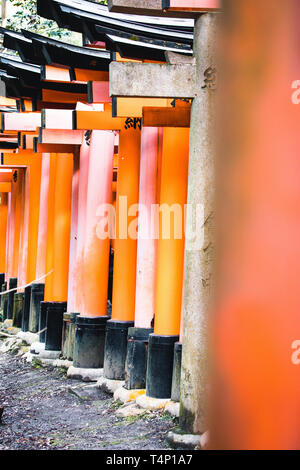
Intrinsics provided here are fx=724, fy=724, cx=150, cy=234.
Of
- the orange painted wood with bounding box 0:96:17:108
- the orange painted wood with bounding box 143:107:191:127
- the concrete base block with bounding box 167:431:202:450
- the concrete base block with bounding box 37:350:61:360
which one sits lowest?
the concrete base block with bounding box 37:350:61:360

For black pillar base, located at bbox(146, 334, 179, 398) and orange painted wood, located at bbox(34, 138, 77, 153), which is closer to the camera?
black pillar base, located at bbox(146, 334, 179, 398)

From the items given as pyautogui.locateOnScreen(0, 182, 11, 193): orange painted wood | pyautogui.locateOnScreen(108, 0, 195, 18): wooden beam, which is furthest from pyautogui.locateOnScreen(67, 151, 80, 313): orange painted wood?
pyautogui.locateOnScreen(0, 182, 11, 193): orange painted wood

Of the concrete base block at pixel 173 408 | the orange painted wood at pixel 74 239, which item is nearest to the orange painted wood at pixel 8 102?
the orange painted wood at pixel 74 239

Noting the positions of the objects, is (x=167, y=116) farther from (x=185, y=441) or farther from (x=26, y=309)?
(x=26, y=309)

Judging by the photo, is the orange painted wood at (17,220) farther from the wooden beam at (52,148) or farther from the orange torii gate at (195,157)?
the orange torii gate at (195,157)

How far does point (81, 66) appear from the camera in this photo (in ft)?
28.5

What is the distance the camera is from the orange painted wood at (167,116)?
6.48m

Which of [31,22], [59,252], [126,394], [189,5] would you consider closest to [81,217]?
[59,252]

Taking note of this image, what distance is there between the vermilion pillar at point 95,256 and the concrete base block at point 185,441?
4.09 meters

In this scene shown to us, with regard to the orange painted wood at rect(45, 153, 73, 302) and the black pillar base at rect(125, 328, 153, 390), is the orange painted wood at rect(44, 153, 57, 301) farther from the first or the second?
the black pillar base at rect(125, 328, 153, 390)

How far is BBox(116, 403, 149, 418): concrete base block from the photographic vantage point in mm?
7057

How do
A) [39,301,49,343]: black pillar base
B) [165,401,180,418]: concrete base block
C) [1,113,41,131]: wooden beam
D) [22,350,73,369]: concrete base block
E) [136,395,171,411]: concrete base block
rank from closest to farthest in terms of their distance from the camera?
[165,401,180,418]: concrete base block, [136,395,171,411]: concrete base block, [22,350,73,369]: concrete base block, [1,113,41,131]: wooden beam, [39,301,49,343]: black pillar base

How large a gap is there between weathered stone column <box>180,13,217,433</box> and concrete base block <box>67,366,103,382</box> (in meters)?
3.91

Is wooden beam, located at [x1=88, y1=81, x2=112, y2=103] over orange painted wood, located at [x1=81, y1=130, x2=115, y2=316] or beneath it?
over
